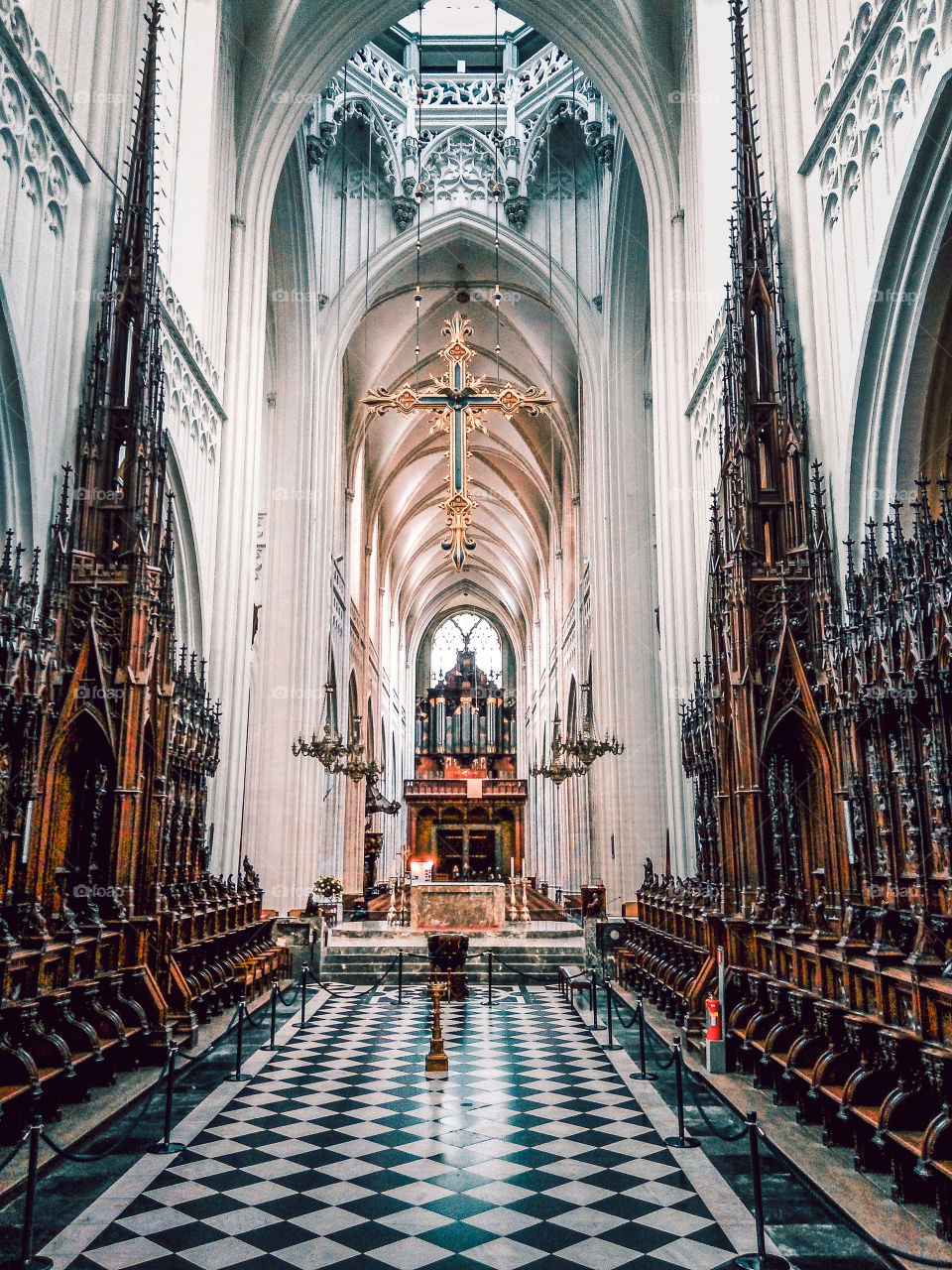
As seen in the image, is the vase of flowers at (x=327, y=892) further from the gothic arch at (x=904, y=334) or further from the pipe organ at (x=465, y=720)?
the pipe organ at (x=465, y=720)

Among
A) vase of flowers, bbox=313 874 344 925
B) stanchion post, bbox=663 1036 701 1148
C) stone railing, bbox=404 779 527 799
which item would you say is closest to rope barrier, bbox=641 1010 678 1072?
stanchion post, bbox=663 1036 701 1148

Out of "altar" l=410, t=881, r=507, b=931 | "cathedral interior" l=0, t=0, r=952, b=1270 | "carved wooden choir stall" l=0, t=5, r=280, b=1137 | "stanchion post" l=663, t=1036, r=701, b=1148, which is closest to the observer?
"cathedral interior" l=0, t=0, r=952, b=1270

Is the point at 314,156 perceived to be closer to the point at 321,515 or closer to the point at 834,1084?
the point at 321,515

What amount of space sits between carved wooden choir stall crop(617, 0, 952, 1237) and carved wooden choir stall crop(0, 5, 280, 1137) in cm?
440

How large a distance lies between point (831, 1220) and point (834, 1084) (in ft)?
3.93

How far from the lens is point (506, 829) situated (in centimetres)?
4078

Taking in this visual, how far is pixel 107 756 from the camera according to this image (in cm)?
813

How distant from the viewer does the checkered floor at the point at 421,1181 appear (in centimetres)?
425

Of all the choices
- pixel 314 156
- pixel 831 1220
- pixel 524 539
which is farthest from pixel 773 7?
pixel 524 539

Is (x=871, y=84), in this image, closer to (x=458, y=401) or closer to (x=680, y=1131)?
(x=458, y=401)

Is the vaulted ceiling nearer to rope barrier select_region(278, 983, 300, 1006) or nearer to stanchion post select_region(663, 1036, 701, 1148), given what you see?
rope barrier select_region(278, 983, 300, 1006)

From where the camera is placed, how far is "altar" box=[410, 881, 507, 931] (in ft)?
53.7

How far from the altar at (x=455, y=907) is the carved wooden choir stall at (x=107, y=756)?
6327mm

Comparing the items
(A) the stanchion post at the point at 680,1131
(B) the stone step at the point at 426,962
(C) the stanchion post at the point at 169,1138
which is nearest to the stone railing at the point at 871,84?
(A) the stanchion post at the point at 680,1131
